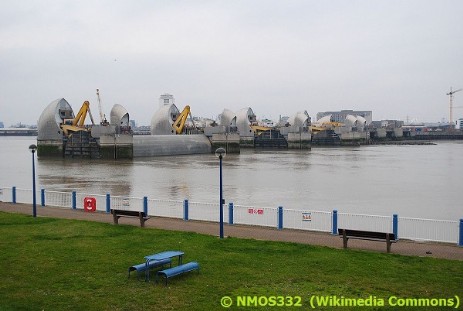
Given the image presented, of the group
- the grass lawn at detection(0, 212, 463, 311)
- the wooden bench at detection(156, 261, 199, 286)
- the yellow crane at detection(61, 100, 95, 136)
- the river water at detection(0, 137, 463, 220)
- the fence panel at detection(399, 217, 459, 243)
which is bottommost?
the river water at detection(0, 137, 463, 220)

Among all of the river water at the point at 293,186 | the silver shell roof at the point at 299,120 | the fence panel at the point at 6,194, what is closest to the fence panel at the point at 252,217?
the river water at the point at 293,186

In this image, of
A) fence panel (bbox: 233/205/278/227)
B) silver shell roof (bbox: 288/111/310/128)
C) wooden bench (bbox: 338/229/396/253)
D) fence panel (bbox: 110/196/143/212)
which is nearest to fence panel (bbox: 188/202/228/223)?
fence panel (bbox: 233/205/278/227)

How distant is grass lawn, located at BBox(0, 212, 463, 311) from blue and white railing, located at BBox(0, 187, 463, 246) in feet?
8.58

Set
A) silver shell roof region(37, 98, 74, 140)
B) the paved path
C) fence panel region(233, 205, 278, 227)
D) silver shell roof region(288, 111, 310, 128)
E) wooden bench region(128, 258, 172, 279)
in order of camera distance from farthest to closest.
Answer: silver shell roof region(288, 111, 310, 128) < silver shell roof region(37, 98, 74, 140) < fence panel region(233, 205, 278, 227) < the paved path < wooden bench region(128, 258, 172, 279)

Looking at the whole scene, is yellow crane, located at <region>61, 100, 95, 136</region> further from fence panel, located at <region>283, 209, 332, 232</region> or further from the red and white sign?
fence panel, located at <region>283, 209, 332, 232</region>

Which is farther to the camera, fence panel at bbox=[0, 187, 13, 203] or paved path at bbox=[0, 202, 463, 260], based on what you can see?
fence panel at bbox=[0, 187, 13, 203]

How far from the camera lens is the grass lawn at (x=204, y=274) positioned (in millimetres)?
8125

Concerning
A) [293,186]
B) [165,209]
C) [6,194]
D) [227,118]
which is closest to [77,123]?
[227,118]

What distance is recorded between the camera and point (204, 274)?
9523mm

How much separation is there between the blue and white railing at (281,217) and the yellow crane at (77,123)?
46371 millimetres

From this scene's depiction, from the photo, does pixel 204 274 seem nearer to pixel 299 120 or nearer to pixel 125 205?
pixel 125 205

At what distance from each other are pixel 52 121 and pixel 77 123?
15.2ft

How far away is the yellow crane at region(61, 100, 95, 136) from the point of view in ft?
216

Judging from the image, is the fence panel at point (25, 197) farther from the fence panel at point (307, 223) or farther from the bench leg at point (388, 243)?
the bench leg at point (388, 243)
